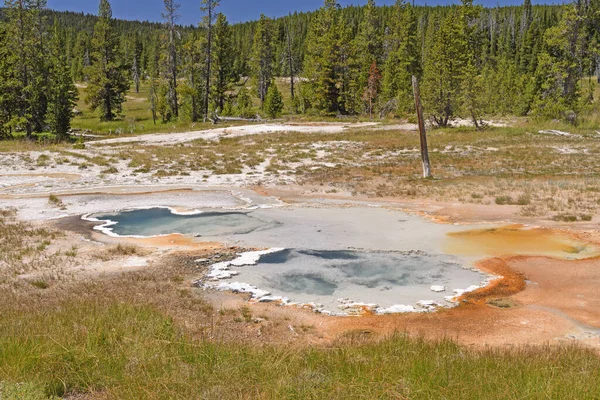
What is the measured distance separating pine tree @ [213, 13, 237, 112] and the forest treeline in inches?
5.4

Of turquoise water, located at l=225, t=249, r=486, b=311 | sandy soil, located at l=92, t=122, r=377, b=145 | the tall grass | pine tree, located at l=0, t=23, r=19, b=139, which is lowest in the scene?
turquoise water, located at l=225, t=249, r=486, b=311

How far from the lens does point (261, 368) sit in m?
5.09

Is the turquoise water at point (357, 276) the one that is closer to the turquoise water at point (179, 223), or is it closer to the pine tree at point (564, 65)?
the turquoise water at point (179, 223)

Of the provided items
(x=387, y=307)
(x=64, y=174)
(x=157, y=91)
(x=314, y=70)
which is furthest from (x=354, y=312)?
(x=157, y=91)

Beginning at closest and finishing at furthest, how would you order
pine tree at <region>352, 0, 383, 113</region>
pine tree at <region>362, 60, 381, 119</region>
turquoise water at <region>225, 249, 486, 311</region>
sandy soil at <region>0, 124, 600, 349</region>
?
sandy soil at <region>0, 124, 600, 349</region> < turquoise water at <region>225, 249, 486, 311</region> < pine tree at <region>362, 60, 381, 119</region> < pine tree at <region>352, 0, 383, 113</region>

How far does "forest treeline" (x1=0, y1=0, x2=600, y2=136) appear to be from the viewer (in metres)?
44.9

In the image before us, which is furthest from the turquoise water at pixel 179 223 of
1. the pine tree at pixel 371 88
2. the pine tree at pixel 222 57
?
the pine tree at pixel 371 88

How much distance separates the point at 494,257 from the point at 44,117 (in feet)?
179

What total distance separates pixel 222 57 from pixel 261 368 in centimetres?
6301

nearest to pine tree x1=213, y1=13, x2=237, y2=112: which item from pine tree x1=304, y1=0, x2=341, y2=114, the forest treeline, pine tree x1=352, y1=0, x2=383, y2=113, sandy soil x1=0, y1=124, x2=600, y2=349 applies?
the forest treeline

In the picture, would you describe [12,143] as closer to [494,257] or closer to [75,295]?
[75,295]

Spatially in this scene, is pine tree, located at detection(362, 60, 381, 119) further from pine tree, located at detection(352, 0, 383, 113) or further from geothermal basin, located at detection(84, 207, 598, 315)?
geothermal basin, located at detection(84, 207, 598, 315)

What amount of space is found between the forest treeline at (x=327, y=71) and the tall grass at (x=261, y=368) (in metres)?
43.0

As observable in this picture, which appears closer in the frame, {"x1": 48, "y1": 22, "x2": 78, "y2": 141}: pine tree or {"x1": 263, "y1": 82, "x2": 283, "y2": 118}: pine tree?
{"x1": 48, "y1": 22, "x2": 78, "y2": 141}: pine tree
